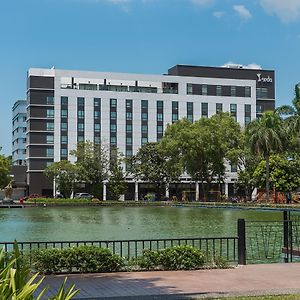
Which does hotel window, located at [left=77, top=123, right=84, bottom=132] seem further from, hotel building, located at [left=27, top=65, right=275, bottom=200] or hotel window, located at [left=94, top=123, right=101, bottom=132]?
hotel window, located at [left=94, top=123, right=101, bottom=132]

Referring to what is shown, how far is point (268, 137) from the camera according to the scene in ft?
217

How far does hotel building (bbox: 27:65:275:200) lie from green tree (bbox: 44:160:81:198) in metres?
→ 11.1

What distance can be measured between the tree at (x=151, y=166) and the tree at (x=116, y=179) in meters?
2.15

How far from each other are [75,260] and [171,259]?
2150 mm

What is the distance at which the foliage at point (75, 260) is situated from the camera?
39.9 ft

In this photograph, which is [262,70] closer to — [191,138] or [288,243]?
[191,138]

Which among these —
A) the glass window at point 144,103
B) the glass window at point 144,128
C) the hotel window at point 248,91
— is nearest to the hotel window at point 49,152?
the glass window at point 144,128

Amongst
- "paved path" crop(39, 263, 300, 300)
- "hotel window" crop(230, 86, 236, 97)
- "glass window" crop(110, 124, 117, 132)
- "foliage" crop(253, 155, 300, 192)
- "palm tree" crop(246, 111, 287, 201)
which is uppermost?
"hotel window" crop(230, 86, 236, 97)

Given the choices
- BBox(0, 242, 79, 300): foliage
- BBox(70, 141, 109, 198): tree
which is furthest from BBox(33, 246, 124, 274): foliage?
BBox(70, 141, 109, 198): tree

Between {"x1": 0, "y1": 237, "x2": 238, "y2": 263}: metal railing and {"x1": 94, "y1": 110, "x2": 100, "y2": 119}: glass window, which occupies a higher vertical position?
{"x1": 94, "y1": 110, "x2": 100, "y2": 119}: glass window

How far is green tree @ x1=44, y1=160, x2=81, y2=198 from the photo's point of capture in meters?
87.8

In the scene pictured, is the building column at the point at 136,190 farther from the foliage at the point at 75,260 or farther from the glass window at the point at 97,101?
the foliage at the point at 75,260

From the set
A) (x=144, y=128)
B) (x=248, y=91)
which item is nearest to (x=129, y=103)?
(x=144, y=128)

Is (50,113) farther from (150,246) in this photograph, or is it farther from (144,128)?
(150,246)
